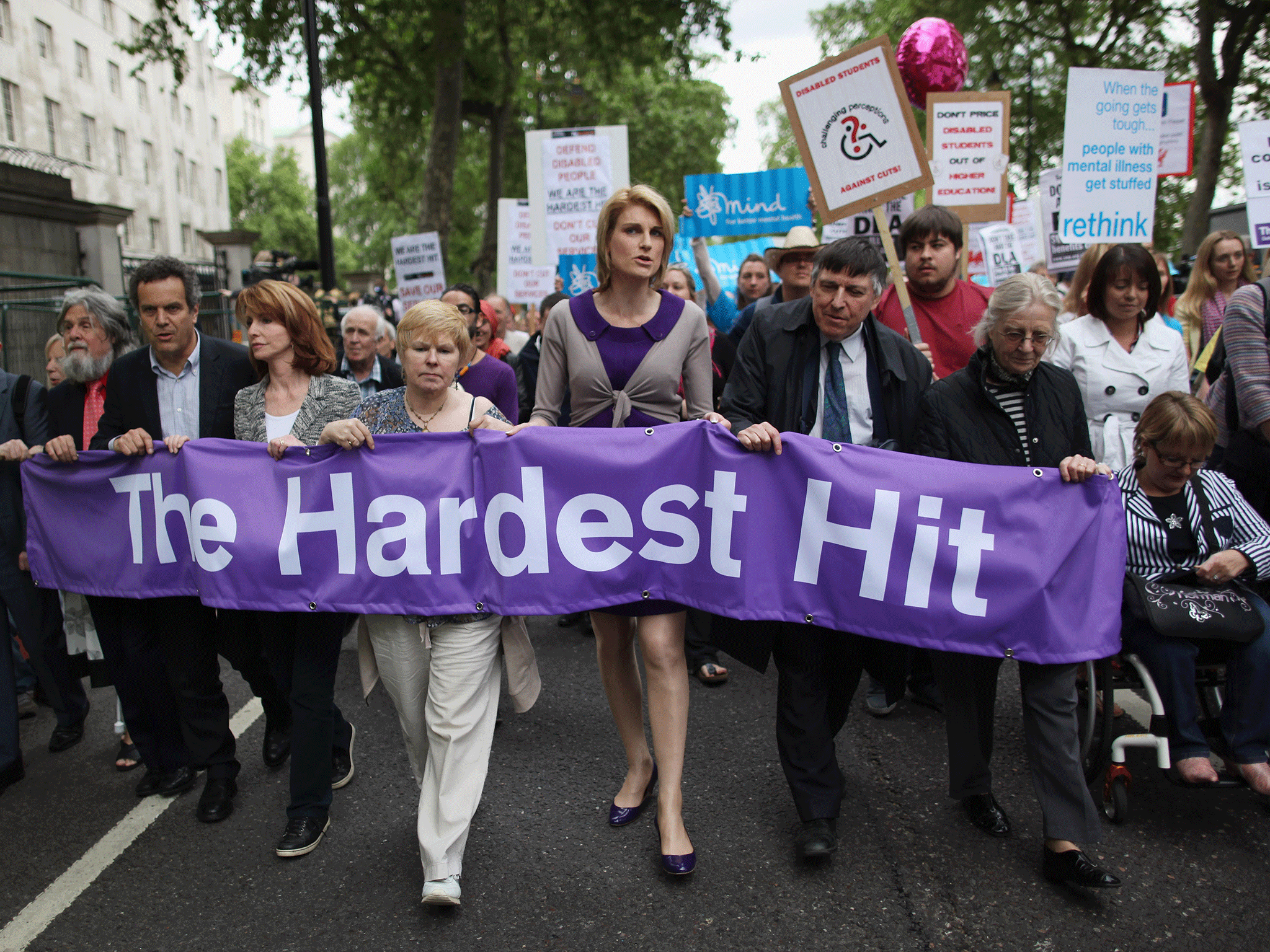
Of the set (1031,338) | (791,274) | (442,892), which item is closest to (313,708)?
(442,892)

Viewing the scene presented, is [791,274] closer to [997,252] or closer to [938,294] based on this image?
[938,294]

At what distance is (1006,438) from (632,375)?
1.32m

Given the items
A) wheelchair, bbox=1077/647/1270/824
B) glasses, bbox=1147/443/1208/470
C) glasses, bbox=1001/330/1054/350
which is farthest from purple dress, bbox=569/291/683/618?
glasses, bbox=1147/443/1208/470

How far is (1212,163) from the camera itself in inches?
776

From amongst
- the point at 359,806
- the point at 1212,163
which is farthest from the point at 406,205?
the point at 359,806

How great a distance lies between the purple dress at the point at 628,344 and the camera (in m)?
3.34

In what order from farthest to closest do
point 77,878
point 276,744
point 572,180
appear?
1. point 572,180
2. point 276,744
3. point 77,878

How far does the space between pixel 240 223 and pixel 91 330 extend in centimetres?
6743

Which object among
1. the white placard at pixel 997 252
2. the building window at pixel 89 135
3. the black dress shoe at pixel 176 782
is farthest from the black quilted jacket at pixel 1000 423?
the building window at pixel 89 135

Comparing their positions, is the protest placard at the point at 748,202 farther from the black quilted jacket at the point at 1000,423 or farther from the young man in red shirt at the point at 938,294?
the black quilted jacket at the point at 1000,423

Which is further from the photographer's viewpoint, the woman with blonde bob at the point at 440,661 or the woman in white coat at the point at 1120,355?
the woman in white coat at the point at 1120,355

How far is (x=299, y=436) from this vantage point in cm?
359

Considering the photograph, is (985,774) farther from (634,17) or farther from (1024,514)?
(634,17)

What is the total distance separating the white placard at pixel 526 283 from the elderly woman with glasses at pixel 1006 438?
9077mm
